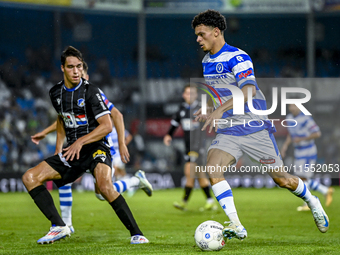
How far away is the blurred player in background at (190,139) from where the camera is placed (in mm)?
9188

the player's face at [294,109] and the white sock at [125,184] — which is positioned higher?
the player's face at [294,109]

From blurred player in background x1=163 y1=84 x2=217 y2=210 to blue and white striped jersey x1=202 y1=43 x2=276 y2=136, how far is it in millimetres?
4019

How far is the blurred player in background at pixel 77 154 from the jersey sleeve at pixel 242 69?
141cm

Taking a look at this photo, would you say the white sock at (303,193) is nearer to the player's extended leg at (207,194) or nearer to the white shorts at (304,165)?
the player's extended leg at (207,194)

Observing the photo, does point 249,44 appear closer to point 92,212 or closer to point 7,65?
point 7,65

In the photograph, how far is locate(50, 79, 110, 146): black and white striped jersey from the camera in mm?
5301

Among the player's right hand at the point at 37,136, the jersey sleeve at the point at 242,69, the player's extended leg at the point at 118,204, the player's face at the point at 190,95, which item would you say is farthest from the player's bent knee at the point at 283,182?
the player's face at the point at 190,95

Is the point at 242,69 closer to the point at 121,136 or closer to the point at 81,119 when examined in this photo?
the point at 121,136

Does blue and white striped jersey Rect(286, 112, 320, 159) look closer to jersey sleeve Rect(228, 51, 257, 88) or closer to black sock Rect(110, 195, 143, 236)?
jersey sleeve Rect(228, 51, 257, 88)

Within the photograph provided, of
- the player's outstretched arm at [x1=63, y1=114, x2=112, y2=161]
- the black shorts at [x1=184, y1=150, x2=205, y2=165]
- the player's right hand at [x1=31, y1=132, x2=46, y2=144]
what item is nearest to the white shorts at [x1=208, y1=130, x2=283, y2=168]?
the player's outstretched arm at [x1=63, y1=114, x2=112, y2=161]

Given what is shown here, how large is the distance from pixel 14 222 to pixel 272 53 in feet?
53.3

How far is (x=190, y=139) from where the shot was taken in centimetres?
999

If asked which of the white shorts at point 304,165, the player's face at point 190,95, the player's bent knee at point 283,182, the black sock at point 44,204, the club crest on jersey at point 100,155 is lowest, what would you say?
the white shorts at point 304,165

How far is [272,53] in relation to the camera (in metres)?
21.5
